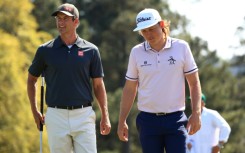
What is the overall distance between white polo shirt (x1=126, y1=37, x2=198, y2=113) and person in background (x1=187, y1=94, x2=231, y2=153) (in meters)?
4.02

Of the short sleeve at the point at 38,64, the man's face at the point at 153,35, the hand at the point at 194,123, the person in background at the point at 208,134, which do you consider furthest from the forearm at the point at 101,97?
the person in background at the point at 208,134

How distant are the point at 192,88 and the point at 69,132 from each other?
149 centimetres

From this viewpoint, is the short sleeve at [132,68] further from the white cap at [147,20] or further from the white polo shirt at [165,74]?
the white cap at [147,20]

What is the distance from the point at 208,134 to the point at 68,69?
4.37 m

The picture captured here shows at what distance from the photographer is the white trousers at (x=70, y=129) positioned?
8305 millimetres

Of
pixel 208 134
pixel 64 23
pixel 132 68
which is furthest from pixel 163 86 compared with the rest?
pixel 208 134

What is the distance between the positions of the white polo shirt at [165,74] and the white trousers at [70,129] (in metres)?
0.77

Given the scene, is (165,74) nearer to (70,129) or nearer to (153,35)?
(153,35)

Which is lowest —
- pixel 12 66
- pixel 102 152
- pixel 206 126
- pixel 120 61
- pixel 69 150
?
pixel 102 152

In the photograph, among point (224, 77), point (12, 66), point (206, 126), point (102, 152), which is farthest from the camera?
point (224, 77)

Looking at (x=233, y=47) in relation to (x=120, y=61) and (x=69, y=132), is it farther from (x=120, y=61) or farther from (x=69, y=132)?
(x=69, y=132)

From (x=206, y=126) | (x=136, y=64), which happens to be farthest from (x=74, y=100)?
(x=206, y=126)

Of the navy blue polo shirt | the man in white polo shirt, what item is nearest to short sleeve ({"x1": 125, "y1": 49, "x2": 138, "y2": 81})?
the man in white polo shirt

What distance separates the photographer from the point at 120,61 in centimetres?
4234
